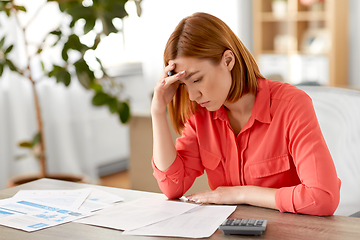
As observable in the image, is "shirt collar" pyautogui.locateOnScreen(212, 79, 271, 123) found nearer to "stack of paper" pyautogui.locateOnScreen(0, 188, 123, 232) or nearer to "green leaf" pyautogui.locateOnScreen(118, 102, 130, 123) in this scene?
"stack of paper" pyautogui.locateOnScreen(0, 188, 123, 232)

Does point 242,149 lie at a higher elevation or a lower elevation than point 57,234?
higher

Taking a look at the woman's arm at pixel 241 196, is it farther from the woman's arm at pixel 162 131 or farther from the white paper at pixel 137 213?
the woman's arm at pixel 162 131

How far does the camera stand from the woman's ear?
1.22 metres

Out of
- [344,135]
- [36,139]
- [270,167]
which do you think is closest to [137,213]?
[270,167]

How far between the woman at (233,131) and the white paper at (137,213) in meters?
0.07

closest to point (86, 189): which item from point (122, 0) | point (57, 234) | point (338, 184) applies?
point (57, 234)

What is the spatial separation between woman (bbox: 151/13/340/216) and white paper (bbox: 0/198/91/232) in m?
0.29

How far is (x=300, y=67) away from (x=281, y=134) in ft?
12.1

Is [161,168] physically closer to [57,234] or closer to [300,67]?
[57,234]

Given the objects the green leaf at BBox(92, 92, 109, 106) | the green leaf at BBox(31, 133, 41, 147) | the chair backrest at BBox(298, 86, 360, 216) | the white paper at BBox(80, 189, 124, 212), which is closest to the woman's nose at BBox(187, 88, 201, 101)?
the white paper at BBox(80, 189, 124, 212)

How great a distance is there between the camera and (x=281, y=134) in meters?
1.23

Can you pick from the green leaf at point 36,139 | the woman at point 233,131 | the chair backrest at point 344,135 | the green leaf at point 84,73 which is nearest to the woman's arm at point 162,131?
the woman at point 233,131

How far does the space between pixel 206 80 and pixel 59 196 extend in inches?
21.1

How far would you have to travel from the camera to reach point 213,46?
3.92ft
